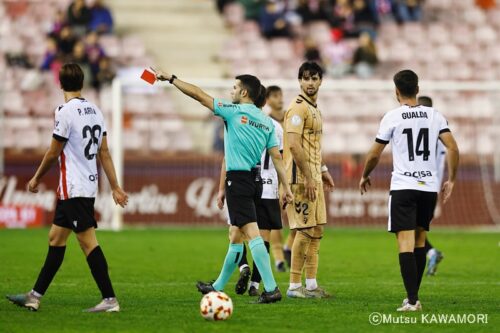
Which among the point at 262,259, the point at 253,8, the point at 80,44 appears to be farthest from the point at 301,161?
the point at 253,8

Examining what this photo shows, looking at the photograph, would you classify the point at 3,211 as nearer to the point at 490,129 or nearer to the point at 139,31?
the point at 139,31

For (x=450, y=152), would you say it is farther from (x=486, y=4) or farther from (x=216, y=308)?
(x=486, y=4)

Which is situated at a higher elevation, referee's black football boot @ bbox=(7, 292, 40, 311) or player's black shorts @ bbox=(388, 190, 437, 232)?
player's black shorts @ bbox=(388, 190, 437, 232)

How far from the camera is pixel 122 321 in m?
9.41

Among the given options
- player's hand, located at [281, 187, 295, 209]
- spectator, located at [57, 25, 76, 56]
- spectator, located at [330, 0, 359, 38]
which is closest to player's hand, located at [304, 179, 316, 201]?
player's hand, located at [281, 187, 295, 209]

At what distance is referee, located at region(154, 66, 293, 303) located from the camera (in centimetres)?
1052

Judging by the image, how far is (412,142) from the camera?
10.4 meters

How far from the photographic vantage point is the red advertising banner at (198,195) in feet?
75.0

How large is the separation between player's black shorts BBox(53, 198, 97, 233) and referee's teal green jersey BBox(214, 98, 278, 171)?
1556 mm

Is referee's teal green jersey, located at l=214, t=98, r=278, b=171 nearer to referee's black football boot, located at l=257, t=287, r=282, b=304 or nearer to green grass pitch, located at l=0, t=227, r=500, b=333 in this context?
referee's black football boot, located at l=257, t=287, r=282, b=304

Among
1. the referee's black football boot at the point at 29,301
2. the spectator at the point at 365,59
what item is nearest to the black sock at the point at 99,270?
the referee's black football boot at the point at 29,301

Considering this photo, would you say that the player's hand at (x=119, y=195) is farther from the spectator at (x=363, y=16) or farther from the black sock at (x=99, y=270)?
the spectator at (x=363, y=16)

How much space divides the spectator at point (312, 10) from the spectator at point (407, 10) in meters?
2.09

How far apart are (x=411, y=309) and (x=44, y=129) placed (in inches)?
587
